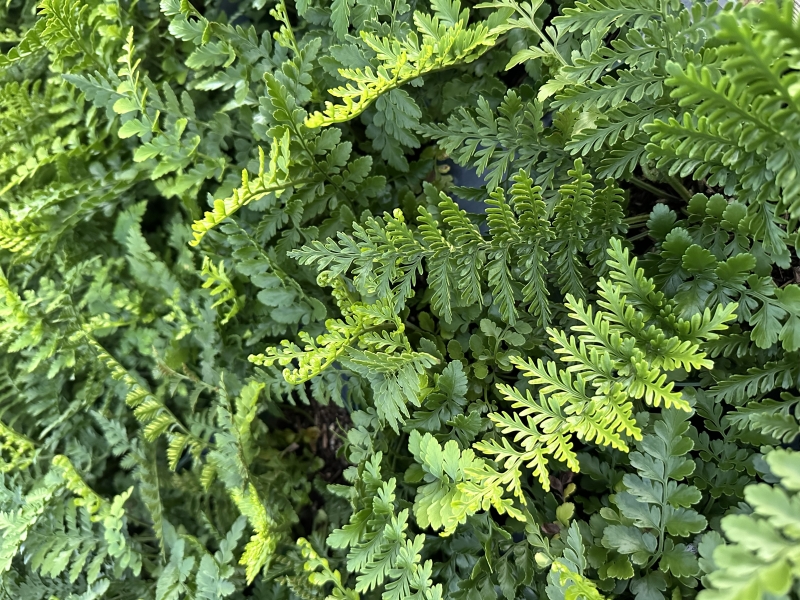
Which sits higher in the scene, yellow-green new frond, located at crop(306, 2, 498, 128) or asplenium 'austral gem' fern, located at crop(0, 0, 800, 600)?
yellow-green new frond, located at crop(306, 2, 498, 128)

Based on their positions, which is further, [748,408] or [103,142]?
[103,142]

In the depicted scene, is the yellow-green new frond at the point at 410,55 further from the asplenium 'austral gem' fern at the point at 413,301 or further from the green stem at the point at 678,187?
the green stem at the point at 678,187

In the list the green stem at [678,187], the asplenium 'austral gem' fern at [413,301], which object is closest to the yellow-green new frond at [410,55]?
the asplenium 'austral gem' fern at [413,301]

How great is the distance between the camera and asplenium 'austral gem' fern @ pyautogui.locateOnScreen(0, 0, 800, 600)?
77cm

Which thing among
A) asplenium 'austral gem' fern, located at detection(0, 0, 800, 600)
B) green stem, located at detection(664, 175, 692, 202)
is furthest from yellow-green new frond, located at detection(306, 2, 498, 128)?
green stem, located at detection(664, 175, 692, 202)

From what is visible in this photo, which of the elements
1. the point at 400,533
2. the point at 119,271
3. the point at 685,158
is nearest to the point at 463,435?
the point at 400,533

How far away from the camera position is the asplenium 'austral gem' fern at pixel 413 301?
770 millimetres

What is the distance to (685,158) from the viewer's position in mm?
784

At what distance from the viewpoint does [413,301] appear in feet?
3.97

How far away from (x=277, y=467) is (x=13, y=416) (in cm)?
81

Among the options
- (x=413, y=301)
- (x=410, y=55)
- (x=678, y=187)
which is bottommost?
(x=413, y=301)

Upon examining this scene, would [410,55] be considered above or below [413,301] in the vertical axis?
above

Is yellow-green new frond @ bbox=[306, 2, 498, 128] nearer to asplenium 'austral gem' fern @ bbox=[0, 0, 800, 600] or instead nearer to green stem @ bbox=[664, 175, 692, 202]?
asplenium 'austral gem' fern @ bbox=[0, 0, 800, 600]

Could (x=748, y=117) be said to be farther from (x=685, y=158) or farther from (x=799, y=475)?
(x=799, y=475)
